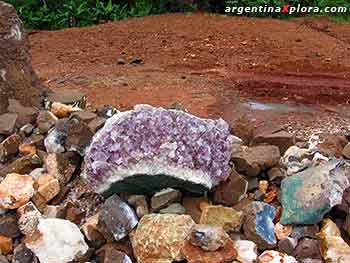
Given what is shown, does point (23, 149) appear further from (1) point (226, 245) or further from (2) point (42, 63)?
(2) point (42, 63)

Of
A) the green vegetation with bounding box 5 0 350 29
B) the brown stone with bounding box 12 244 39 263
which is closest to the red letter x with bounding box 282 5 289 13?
the green vegetation with bounding box 5 0 350 29

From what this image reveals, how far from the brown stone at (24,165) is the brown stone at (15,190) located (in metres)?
0.11

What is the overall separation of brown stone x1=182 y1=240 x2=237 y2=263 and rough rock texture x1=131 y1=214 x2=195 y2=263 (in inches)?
1.6

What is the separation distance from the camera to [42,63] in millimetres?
7184

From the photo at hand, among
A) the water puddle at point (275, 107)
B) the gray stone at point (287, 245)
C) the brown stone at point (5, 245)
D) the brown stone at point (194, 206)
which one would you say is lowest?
the water puddle at point (275, 107)

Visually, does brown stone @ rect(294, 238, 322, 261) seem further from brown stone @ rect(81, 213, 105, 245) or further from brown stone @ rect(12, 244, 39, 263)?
brown stone @ rect(12, 244, 39, 263)

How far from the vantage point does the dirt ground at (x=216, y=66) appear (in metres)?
5.24

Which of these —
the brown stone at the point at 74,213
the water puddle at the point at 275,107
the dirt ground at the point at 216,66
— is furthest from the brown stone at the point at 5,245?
the water puddle at the point at 275,107

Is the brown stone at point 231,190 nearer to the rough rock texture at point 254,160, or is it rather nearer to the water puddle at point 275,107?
the rough rock texture at point 254,160

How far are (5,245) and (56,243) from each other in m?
0.31

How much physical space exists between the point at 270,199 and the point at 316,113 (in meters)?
2.07

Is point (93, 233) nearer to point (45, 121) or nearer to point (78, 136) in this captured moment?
point (78, 136)

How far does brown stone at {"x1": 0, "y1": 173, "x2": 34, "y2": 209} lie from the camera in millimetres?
3211

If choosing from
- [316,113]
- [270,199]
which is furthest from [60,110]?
[316,113]
